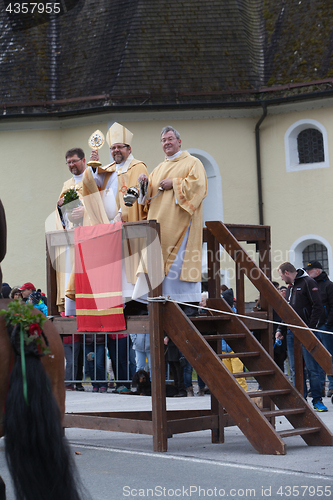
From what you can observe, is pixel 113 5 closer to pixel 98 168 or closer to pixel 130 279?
pixel 98 168

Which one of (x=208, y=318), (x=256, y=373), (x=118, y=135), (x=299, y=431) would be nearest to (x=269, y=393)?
(x=256, y=373)

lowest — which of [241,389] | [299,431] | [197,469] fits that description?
[197,469]

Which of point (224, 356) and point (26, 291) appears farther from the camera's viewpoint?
point (26, 291)

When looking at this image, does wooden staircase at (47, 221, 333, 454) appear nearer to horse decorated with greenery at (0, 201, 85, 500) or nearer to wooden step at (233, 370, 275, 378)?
wooden step at (233, 370, 275, 378)

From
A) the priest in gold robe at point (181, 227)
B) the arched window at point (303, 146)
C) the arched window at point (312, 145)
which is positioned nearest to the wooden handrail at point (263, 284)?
the priest in gold robe at point (181, 227)

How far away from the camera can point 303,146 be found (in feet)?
60.7

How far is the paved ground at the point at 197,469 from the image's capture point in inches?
200

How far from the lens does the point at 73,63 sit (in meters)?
19.2

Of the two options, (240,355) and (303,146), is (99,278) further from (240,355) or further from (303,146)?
(303,146)

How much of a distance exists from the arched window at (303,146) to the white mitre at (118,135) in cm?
1079

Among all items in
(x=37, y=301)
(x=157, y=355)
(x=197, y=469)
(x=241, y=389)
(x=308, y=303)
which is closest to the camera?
(x=197, y=469)

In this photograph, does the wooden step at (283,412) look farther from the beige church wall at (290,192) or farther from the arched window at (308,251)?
the arched window at (308,251)

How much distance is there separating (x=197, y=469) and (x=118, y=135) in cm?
395

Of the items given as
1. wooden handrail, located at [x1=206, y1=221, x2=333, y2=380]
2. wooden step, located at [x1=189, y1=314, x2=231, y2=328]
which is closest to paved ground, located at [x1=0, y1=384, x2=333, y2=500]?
wooden handrail, located at [x1=206, y1=221, x2=333, y2=380]
